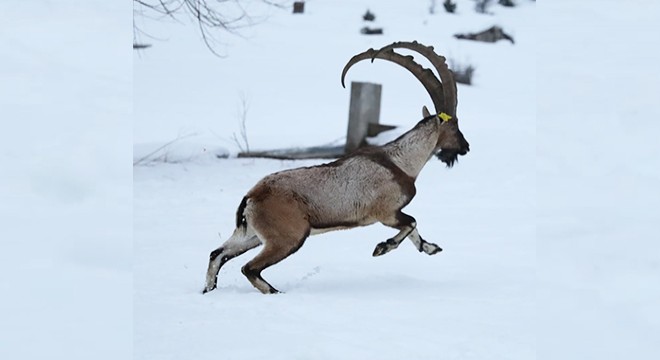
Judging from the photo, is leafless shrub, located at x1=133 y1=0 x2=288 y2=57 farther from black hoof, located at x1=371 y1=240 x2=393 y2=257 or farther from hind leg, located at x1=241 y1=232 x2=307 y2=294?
hind leg, located at x1=241 y1=232 x2=307 y2=294

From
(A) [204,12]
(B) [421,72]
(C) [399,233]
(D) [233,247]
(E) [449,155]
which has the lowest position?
(A) [204,12]

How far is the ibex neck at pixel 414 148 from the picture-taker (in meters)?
6.33

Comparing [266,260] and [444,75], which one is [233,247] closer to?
[266,260]

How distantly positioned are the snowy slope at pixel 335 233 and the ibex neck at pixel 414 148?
0.71 meters

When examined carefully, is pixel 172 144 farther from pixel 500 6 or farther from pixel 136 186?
pixel 500 6

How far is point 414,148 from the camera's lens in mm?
6391

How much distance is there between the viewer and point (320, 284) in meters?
6.14

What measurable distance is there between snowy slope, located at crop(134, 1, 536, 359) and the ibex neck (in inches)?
28.1

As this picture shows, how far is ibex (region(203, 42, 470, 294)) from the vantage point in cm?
578

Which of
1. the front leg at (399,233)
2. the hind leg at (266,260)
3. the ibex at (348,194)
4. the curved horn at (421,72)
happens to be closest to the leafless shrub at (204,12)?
the curved horn at (421,72)

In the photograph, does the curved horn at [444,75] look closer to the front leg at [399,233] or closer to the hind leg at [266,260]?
the front leg at [399,233]

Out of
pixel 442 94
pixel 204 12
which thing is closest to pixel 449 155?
pixel 442 94

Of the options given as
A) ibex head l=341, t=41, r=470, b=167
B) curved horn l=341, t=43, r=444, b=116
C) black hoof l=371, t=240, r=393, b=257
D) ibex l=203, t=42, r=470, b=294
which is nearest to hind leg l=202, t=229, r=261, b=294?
ibex l=203, t=42, r=470, b=294

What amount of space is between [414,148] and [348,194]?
0.63 metres
